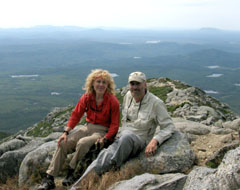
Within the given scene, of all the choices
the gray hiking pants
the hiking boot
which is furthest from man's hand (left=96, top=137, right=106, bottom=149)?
the hiking boot

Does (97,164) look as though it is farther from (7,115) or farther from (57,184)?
(7,115)

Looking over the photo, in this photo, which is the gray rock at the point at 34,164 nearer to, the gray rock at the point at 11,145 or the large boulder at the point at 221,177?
the gray rock at the point at 11,145

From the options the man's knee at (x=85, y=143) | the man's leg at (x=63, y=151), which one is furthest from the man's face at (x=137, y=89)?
the man's leg at (x=63, y=151)

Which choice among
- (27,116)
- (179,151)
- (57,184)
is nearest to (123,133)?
(179,151)

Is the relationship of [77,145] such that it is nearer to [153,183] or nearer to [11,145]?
[153,183]

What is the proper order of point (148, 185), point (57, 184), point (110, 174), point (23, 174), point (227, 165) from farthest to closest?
point (23, 174) → point (57, 184) → point (110, 174) → point (148, 185) → point (227, 165)

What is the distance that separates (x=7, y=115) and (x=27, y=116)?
41.8 ft

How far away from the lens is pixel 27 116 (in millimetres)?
173500

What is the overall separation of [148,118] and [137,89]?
100 centimetres

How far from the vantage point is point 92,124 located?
33.6 feet

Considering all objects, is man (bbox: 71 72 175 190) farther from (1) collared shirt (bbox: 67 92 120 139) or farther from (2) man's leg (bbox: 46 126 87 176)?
(2) man's leg (bbox: 46 126 87 176)

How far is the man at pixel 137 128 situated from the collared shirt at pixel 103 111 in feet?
1.25

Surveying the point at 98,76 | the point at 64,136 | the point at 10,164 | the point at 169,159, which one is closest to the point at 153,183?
the point at 169,159

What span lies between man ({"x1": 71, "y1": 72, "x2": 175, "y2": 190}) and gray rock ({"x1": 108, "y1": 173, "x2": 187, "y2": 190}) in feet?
3.54
